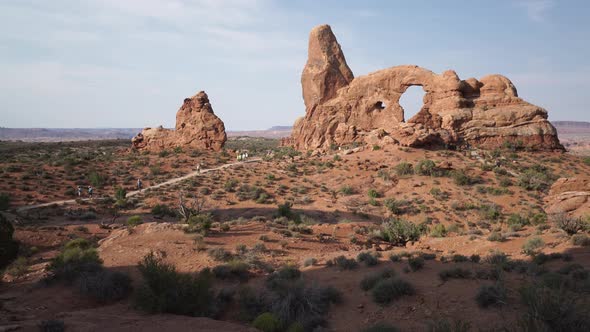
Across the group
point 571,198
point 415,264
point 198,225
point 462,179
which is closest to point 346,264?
point 415,264

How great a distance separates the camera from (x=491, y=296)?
7.52 metres

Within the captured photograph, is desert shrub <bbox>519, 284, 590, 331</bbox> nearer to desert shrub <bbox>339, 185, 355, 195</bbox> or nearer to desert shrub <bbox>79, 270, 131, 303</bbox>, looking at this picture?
desert shrub <bbox>79, 270, 131, 303</bbox>

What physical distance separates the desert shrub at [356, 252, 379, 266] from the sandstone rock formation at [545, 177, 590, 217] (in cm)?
871

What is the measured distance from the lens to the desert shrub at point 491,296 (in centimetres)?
746

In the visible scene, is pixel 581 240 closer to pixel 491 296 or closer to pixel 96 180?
pixel 491 296

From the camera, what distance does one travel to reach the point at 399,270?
1058cm

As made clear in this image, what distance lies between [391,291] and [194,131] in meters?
39.1

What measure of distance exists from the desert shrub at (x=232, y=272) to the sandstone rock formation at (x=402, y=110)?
25.6m

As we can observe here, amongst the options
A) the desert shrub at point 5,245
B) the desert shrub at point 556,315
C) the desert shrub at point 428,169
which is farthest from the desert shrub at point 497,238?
the desert shrub at point 5,245

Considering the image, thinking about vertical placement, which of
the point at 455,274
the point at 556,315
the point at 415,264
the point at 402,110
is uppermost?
the point at 402,110

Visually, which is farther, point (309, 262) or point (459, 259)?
point (309, 262)

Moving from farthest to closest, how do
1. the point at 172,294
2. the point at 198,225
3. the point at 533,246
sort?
the point at 198,225, the point at 533,246, the point at 172,294

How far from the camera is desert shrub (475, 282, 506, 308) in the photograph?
24.5 feet

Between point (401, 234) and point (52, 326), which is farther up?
point (52, 326)
